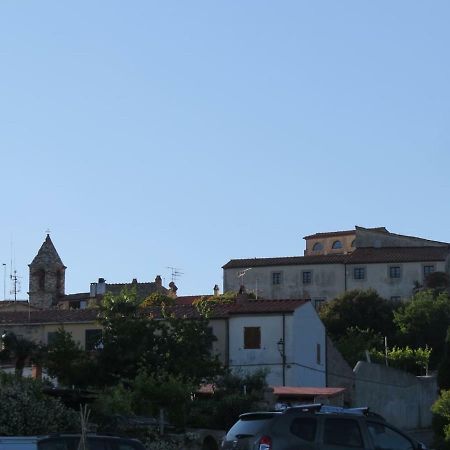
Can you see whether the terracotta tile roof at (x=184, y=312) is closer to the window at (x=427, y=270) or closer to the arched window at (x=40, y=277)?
the window at (x=427, y=270)

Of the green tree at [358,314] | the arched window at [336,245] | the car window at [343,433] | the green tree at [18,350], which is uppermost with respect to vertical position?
the arched window at [336,245]

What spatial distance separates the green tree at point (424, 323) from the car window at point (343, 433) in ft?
189

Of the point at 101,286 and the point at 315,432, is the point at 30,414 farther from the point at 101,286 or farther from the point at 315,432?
the point at 101,286

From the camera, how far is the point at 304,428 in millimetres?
22578

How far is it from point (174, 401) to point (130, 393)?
48.4 inches

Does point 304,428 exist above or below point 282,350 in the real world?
below

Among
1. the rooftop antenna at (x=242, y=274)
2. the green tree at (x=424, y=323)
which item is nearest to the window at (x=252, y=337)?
the green tree at (x=424, y=323)

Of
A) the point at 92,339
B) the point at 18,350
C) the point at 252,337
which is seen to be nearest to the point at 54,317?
the point at 252,337

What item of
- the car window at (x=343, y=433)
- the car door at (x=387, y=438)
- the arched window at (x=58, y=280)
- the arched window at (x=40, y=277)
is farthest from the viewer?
the arched window at (x=58, y=280)

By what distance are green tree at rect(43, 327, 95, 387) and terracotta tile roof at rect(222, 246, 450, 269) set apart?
5868 cm

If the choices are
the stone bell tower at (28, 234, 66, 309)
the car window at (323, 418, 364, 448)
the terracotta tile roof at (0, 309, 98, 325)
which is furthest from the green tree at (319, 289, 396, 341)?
the car window at (323, 418, 364, 448)

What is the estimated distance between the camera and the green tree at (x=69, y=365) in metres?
41.5

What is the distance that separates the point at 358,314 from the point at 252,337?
33.1 meters

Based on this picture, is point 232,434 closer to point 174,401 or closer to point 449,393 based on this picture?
point 174,401
